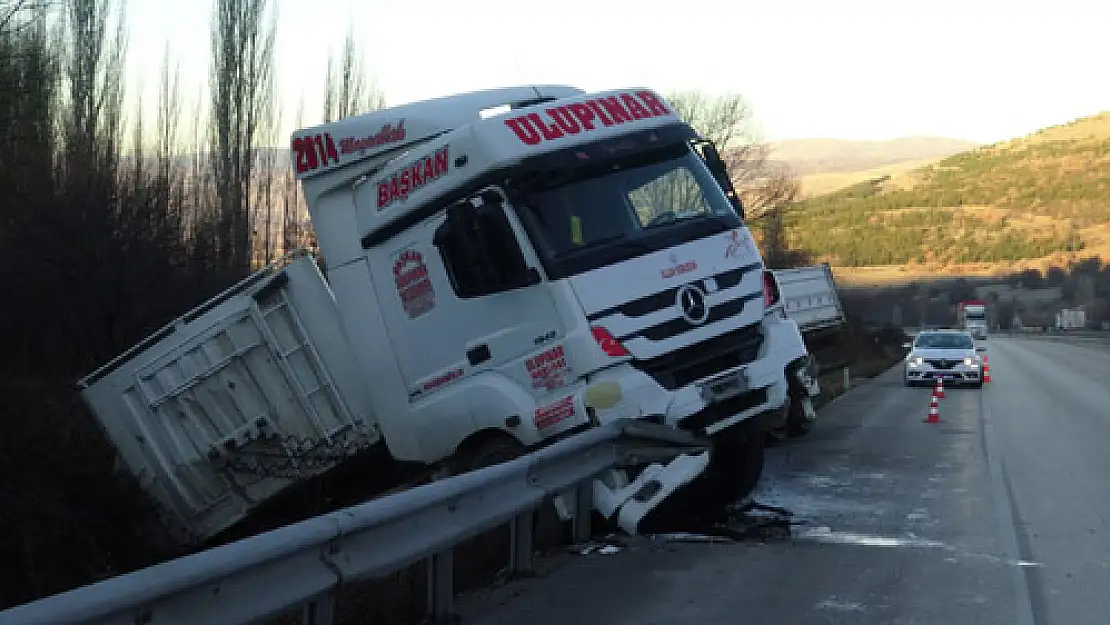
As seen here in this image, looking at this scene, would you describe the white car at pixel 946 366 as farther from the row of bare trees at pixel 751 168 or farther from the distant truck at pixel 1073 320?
the distant truck at pixel 1073 320

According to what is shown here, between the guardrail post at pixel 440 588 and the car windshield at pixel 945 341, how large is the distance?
25.8 m

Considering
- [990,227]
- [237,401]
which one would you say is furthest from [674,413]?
[990,227]

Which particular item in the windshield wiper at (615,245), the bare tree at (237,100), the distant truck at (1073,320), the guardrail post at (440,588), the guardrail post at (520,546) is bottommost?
the distant truck at (1073,320)

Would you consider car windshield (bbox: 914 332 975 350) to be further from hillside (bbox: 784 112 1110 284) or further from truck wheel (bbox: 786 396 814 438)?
hillside (bbox: 784 112 1110 284)

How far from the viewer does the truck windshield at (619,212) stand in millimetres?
8914

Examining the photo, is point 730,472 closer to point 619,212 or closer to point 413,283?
point 619,212

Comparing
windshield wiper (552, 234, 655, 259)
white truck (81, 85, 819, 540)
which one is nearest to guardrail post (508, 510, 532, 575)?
white truck (81, 85, 819, 540)

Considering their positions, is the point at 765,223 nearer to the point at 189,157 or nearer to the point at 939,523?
the point at 189,157

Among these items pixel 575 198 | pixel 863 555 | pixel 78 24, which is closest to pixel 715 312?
pixel 575 198

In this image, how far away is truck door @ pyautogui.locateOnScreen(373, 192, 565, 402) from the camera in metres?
8.86

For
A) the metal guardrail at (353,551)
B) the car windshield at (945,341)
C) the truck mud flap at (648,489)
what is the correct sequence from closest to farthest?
the metal guardrail at (353,551), the truck mud flap at (648,489), the car windshield at (945,341)

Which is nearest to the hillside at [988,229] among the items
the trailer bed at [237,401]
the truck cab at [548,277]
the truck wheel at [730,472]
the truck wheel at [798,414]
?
the truck wheel at [798,414]

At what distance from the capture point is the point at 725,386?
894 cm

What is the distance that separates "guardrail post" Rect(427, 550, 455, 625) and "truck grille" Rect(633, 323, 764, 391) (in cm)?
269
